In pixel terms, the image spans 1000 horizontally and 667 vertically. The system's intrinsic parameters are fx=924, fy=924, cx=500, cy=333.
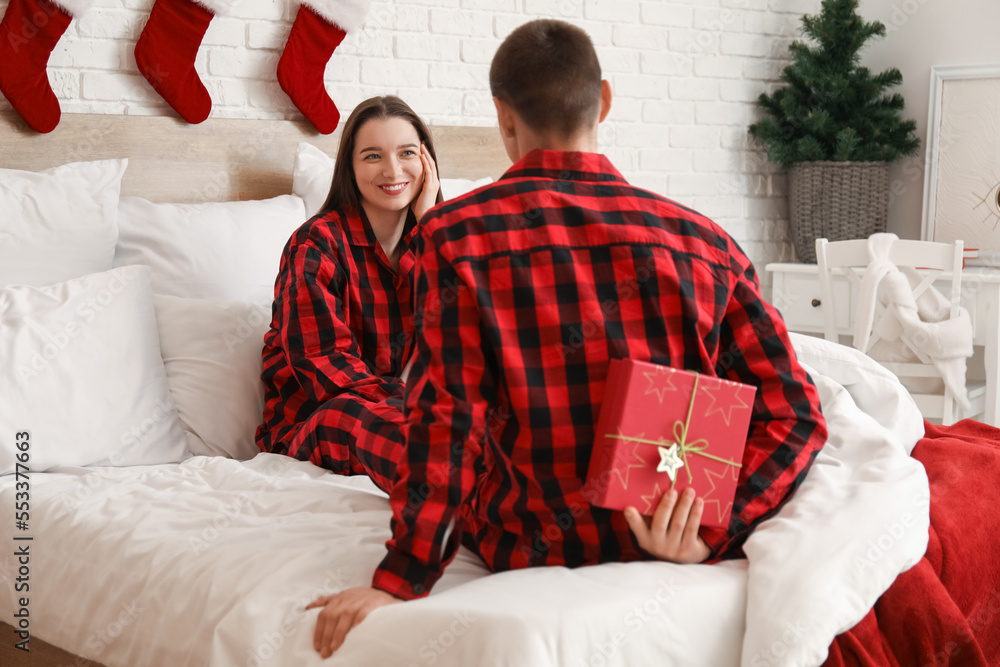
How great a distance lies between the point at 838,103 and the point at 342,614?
296 cm

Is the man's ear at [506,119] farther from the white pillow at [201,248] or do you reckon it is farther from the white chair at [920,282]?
the white chair at [920,282]

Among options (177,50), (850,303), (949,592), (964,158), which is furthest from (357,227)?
(964,158)

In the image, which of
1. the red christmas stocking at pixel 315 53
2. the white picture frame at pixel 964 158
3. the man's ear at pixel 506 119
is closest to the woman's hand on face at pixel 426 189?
the red christmas stocking at pixel 315 53

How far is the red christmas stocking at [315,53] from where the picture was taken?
8.05 ft

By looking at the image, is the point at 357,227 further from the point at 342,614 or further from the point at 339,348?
the point at 342,614

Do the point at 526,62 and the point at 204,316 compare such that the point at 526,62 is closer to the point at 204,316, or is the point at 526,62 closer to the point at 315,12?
the point at 204,316

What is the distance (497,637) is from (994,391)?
2458 millimetres

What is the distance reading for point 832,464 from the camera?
1.21m

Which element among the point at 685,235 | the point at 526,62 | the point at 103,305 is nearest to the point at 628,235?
the point at 685,235

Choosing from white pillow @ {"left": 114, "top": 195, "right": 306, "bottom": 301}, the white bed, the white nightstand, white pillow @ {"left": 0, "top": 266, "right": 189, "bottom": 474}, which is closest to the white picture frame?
the white nightstand

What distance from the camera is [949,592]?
1134mm

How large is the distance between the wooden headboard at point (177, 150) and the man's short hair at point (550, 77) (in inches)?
57.1

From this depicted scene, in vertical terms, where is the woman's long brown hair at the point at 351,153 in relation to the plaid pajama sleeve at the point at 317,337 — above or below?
above

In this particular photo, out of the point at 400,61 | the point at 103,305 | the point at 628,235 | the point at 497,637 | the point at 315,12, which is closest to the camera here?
the point at 497,637
